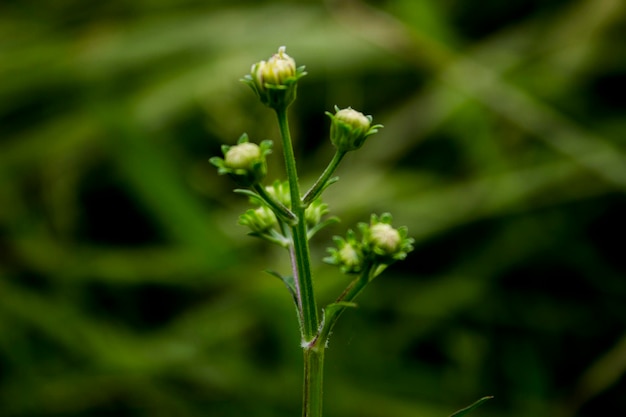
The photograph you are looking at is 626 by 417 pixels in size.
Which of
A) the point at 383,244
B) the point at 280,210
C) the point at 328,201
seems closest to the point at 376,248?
the point at 383,244

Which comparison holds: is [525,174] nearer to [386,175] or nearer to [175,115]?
[386,175]

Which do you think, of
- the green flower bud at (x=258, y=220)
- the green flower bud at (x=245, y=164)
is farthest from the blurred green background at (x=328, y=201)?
the green flower bud at (x=245, y=164)

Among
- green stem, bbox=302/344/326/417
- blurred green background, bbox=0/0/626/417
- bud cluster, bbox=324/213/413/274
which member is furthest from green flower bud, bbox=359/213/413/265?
blurred green background, bbox=0/0/626/417

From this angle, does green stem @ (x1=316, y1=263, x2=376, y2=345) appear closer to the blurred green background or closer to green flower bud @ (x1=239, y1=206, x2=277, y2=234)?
green flower bud @ (x1=239, y1=206, x2=277, y2=234)

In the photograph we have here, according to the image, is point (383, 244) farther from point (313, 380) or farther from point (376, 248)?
point (313, 380)

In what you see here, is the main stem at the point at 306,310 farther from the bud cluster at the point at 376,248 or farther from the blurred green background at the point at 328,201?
the blurred green background at the point at 328,201

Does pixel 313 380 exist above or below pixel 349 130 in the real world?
below

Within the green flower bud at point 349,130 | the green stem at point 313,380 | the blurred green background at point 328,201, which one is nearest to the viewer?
the green stem at point 313,380
